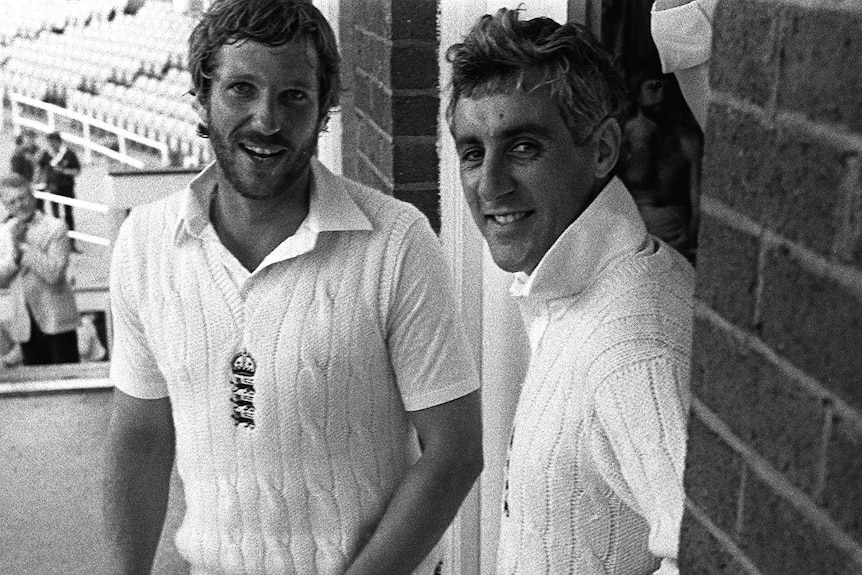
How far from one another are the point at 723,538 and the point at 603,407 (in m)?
0.33

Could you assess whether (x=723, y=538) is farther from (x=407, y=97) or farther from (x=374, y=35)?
(x=374, y=35)

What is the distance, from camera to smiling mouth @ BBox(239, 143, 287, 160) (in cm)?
189

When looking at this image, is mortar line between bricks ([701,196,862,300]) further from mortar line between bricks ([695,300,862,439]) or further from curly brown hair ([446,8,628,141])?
curly brown hair ([446,8,628,141])

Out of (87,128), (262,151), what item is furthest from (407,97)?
(87,128)

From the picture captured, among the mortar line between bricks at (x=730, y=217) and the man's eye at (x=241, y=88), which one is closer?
the mortar line between bricks at (x=730, y=217)

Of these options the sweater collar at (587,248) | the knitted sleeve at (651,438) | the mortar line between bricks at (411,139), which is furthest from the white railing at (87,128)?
the knitted sleeve at (651,438)

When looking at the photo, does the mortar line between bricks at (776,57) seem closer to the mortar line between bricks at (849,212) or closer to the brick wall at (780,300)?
the brick wall at (780,300)

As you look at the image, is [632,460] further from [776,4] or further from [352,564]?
[352,564]

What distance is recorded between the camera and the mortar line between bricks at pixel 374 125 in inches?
118

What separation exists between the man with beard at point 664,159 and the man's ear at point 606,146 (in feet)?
1.69

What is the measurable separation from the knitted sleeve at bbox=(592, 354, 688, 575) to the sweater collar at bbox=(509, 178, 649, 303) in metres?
0.19

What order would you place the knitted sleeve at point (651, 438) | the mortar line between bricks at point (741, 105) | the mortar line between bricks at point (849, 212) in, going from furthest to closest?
the knitted sleeve at point (651, 438)
the mortar line between bricks at point (741, 105)
the mortar line between bricks at point (849, 212)

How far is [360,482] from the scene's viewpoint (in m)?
1.94

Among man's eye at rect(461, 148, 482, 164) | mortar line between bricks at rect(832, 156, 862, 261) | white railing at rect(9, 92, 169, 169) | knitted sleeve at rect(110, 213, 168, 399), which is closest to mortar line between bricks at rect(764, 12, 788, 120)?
mortar line between bricks at rect(832, 156, 862, 261)
